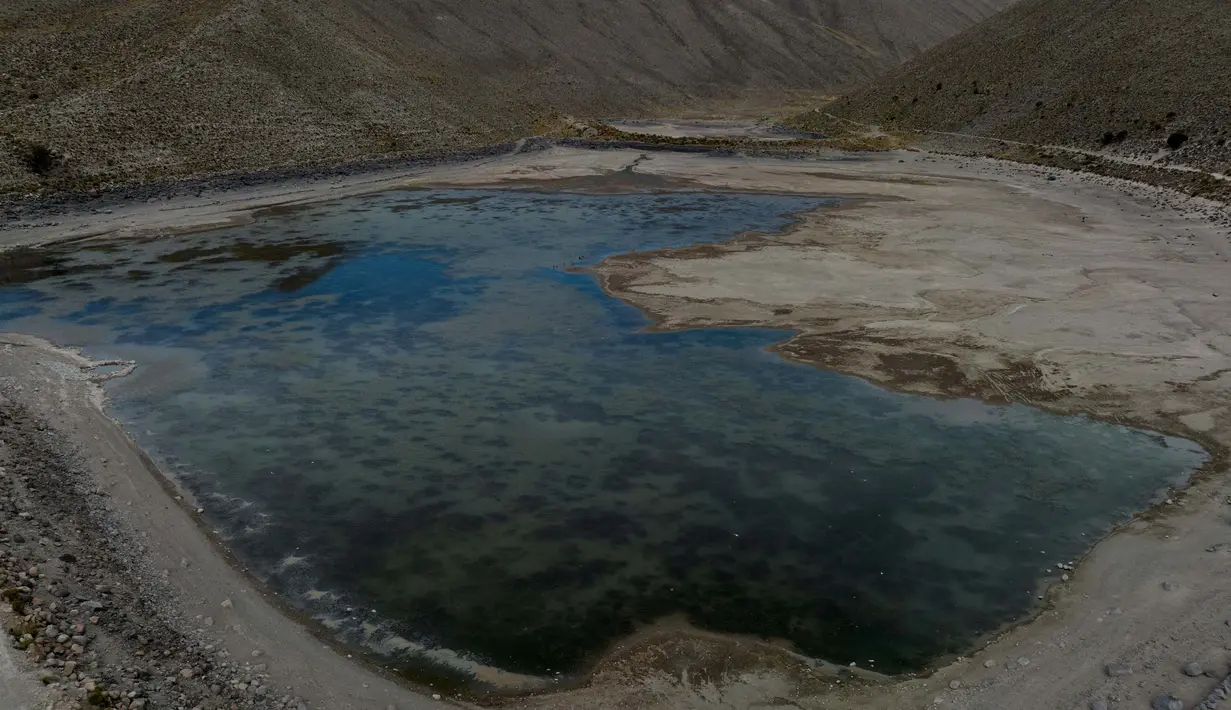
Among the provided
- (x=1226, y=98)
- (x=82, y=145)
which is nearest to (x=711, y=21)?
(x=1226, y=98)

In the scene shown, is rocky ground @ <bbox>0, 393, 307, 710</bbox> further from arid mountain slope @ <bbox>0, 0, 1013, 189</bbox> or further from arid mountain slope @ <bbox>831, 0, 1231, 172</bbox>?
arid mountain slope @ <bbox>831, 0, 1231, 172</bbox>

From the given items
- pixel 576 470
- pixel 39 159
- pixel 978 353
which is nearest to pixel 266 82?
pixel 39 159

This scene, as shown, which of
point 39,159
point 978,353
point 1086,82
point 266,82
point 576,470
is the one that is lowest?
point 576,470

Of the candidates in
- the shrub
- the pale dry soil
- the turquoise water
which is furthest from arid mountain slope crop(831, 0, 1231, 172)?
the shrub

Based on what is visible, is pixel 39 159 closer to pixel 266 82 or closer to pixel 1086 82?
pixel 266 82

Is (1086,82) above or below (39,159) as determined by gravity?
above

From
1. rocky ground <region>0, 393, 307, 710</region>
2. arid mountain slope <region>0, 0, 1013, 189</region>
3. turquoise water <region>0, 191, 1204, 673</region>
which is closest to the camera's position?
rocky ground <region>0, 393, 307, 710</region>
